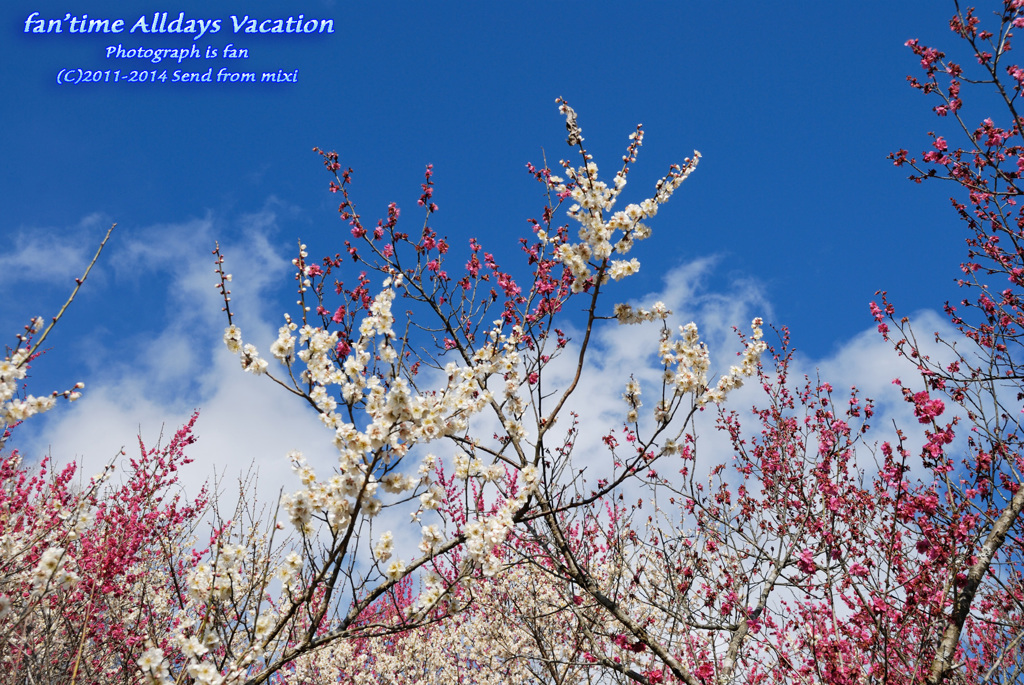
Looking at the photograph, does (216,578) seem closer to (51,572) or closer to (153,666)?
(153,666)

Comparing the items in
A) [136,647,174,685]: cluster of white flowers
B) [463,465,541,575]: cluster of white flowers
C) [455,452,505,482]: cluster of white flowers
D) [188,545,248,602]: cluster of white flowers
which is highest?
[455,452,505,482]: cluster of white flowers

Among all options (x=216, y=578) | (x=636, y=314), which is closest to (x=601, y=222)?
(x=636, y=314)

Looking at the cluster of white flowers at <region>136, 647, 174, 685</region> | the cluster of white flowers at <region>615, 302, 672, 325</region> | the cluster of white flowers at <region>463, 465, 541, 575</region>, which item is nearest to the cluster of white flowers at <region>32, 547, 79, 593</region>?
the cluster of white flowers at <region>136, 647, 174, 685</region>

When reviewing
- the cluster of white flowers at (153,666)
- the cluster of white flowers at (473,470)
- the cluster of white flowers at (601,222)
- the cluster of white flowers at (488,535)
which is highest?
the cluster of white flowers at (601,222)

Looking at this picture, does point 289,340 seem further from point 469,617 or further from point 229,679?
point 469,617

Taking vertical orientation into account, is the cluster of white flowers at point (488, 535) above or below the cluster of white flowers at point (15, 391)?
below

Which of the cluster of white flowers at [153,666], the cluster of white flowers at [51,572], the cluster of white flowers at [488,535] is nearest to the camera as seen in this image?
the cluster of white flowers at [153,666]

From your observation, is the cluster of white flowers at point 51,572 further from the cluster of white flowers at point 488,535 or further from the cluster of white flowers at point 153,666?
the cluster of white flowers at point 488,535

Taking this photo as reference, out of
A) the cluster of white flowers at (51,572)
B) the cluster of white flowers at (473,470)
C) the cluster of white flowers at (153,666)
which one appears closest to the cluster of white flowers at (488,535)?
the cluster of white flowers at (473,470)

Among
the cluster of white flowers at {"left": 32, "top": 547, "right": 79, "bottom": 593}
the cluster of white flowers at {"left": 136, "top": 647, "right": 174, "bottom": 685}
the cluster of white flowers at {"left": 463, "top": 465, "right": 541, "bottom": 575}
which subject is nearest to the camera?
the cluster of white flowers at {"left": 136, "top": 647, "right": 174, "bottom": 685}

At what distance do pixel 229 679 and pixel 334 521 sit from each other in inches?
36.9

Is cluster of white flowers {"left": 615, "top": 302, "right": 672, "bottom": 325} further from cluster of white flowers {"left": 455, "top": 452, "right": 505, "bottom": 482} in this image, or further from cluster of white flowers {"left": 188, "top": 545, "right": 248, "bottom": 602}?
cluster of white flowers {"left": 188, "top": 545, "right": 248, "bottom": 602}

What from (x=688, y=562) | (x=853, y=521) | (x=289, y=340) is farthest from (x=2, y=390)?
(x=853, y=521)

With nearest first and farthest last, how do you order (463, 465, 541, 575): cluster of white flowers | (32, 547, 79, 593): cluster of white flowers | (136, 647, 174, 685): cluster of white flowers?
1. (136, 647, 174, 685): cluster of white flowers
2. (32, 547, 79, 593): cluster of white flowers
3. (463, 465, 541, 575): cluster of white flowers
